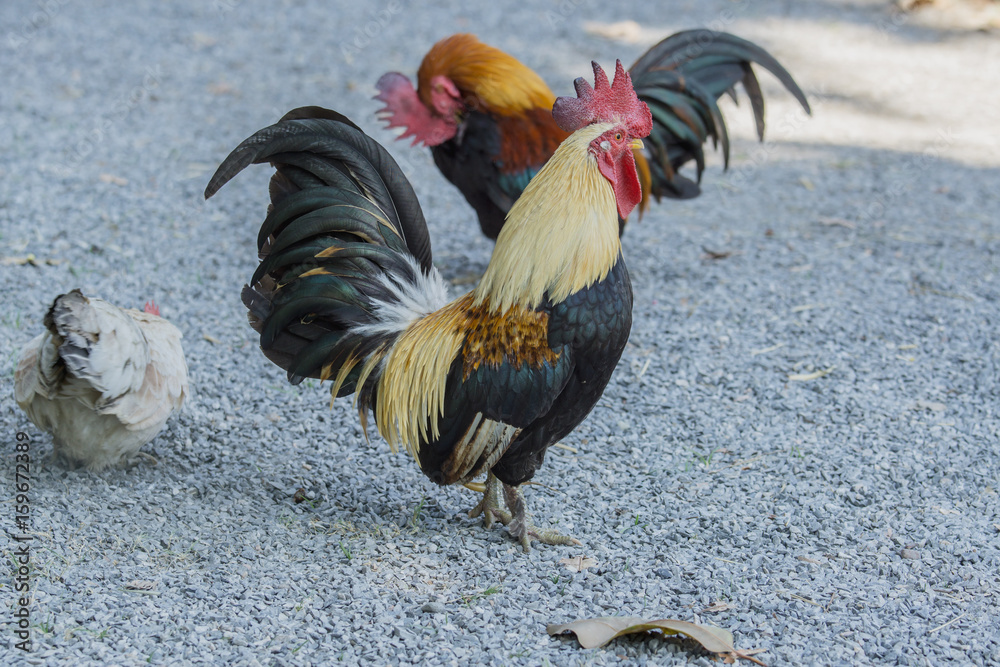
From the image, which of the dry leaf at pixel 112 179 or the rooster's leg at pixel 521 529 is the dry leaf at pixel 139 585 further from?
the dry leaf at pixel 112 179

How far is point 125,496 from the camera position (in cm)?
381

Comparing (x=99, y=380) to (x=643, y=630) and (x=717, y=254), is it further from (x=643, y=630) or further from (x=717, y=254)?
(x=717, y=254)

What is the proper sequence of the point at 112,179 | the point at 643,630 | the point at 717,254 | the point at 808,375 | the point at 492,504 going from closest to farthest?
the point at 643,630 → the point at 492,504 → the point at 808,375 → the point at 717,254 → the point at 112,179

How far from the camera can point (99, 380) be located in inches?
137

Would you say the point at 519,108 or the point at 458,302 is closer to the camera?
the point at 458,302

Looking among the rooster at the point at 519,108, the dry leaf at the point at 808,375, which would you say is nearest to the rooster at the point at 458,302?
the rooster at the point at 519,108

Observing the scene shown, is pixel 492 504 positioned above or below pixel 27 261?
below

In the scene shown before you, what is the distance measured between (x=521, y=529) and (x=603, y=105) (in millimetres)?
1825

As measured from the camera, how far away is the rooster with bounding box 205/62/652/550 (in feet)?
10.7

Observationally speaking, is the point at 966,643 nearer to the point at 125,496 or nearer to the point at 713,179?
the point at 125,496

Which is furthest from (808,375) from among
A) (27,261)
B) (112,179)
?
(112,179)

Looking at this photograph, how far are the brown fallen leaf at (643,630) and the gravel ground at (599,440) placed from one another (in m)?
0.06

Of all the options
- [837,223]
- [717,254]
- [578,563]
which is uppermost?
[837,223]

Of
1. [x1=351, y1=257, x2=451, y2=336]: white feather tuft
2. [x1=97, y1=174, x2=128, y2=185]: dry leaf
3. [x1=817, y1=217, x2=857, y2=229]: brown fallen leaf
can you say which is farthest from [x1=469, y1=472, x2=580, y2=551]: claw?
[x1=97, y1=174, x2=128, y2=185]: dry leaf
